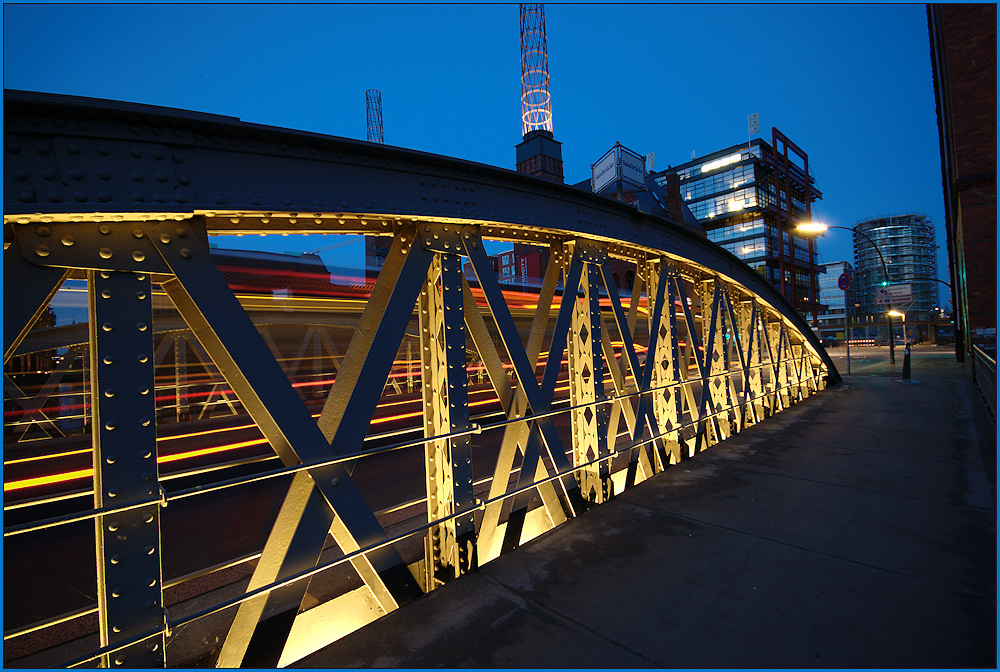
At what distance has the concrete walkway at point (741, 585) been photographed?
303cm

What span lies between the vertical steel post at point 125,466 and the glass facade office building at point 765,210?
72079mm

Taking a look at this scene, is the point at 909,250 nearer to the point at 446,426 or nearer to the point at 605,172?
the point at 605,172

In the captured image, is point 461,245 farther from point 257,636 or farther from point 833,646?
point 833,646

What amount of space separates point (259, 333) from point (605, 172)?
198 ft

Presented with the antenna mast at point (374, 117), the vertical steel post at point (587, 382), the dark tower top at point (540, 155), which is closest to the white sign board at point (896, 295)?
the vertical steel post at point (587, 382)

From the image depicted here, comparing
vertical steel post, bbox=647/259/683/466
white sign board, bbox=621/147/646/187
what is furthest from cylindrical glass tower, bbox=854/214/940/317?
vertical steel post, bbox=647/259/683/466

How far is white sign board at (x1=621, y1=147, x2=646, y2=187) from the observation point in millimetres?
57031

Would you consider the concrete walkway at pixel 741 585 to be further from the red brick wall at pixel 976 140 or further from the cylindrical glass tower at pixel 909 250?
the cylindrical glass tower at pixel 909 250

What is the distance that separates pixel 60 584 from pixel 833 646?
22.9ft

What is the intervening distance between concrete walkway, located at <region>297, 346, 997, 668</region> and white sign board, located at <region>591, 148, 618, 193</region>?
55.0m

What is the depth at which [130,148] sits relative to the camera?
2.61 metres

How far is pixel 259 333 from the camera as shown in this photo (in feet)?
12.8

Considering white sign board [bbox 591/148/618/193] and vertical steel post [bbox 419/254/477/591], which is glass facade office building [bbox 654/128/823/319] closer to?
white sign board [bbox 591/148/618/193]

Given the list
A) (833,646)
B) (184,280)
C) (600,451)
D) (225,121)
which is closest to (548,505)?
(600,451)
